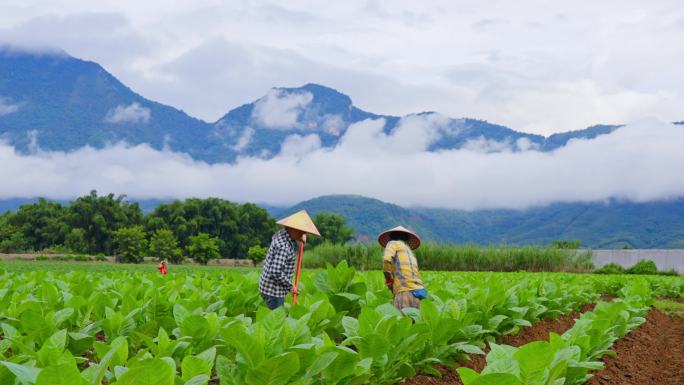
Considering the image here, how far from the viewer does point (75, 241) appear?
70.2m

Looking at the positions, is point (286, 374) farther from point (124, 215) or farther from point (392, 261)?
point (124, 215)

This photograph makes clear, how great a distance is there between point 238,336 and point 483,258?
106 ft

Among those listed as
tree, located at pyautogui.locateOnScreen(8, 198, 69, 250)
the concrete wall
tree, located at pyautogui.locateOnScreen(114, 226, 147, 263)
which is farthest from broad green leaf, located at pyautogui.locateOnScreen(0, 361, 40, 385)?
tree, located at pyautogui.locateOnScreen(8, 198, 69, 250)

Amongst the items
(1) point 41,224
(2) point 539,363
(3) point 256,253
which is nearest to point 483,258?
(2) point 539,363

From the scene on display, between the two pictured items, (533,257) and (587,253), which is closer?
(533,257)

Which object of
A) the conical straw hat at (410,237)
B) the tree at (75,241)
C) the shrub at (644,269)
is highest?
the conical straw hat at (410,237)

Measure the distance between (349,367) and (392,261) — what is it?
14.0 feet

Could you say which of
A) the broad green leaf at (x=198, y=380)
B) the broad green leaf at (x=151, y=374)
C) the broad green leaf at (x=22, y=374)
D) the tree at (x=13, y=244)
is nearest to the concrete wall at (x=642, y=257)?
the broad green leaf at (x=198, y=380)

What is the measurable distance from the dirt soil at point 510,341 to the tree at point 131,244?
191 feet

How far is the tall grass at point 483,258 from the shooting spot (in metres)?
34.8

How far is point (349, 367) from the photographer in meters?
3.78

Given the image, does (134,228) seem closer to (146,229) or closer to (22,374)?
(146,229)

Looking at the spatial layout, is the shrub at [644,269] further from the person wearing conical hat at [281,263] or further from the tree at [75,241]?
the tree at [75,241]

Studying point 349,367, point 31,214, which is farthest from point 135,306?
point 31,214
